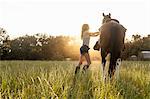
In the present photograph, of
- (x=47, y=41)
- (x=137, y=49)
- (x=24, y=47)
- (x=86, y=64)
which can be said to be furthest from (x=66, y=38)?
(x=86, y=64)

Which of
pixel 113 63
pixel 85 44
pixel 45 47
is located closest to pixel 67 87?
pixel 113 63

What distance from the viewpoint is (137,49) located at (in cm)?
5459

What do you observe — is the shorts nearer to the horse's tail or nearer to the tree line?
the horse's tail

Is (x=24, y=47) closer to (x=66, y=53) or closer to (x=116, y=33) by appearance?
(x=66, y=53)

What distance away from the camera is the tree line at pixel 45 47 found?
5178cm

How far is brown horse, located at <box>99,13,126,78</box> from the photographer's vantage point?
760 cm

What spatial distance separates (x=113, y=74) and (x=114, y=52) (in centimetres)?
50

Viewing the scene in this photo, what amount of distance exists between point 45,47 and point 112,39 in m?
52.7

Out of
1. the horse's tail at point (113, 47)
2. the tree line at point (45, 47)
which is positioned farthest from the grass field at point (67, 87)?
the tree line at point (45, 47)

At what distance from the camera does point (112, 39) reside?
762cm

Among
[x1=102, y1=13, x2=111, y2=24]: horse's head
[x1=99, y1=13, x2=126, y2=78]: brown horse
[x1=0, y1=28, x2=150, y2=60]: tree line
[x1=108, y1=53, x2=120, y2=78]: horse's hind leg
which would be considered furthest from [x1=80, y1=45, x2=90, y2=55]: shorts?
[x1=0, y1=28, x2=150, y2=60]: tree line

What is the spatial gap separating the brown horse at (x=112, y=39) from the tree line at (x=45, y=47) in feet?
133

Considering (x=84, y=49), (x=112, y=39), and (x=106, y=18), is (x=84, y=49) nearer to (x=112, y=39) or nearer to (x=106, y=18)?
(x=106, y=18)

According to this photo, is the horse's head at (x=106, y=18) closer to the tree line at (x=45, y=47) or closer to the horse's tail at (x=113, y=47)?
the horse's tail at (x=113, y=47)
